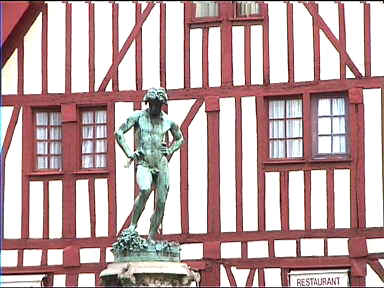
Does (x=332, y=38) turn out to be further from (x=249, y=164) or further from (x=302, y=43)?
(x=249, y=164)

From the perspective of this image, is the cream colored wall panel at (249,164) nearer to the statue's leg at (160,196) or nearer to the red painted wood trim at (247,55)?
the red painted wood trim at (247,55)

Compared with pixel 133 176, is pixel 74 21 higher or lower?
higher

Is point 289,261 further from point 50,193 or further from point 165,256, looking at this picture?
point 165,256

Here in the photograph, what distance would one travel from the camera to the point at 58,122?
28781mm

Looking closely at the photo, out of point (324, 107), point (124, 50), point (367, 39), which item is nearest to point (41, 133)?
point (124, 50)

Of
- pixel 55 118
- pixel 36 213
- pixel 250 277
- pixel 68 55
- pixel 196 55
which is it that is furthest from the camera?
pixel 55 118

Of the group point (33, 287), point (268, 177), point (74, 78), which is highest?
→ point (74, 78)

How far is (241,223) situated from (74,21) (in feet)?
15.6

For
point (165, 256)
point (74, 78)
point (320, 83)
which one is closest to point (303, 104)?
point (320, 83)

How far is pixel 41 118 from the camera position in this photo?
28828 mm

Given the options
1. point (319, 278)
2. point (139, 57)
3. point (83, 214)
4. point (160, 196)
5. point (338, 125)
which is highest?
point (139, 57)

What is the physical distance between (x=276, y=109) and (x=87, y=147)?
3.44m

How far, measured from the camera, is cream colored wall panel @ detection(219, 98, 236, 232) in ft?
89.9

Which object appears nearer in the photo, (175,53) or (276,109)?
(276,109)
